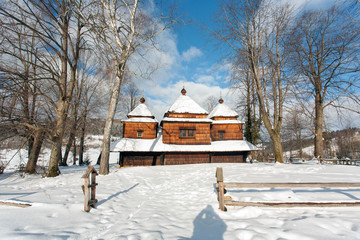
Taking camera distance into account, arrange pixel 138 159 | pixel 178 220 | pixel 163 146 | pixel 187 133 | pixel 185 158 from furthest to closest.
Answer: pixel 187 133 → pixel 185 158 → pixel 163 146 → pixel 138 159 → pixel 178 220

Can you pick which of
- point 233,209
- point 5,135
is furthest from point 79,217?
point 5,135

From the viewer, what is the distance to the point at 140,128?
19.5 metres

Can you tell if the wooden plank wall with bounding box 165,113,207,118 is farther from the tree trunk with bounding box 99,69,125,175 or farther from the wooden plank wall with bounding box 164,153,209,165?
the tree trunk with bounding box 99,69,125,175

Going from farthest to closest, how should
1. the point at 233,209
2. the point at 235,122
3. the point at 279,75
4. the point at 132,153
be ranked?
the point at 235,122 → the point at 132,153 → the point at 279,75 → the point at 233,209

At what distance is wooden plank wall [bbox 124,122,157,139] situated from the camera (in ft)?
63.0

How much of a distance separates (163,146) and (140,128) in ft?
12.7

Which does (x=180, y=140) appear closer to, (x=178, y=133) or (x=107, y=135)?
(x=178, y=133)

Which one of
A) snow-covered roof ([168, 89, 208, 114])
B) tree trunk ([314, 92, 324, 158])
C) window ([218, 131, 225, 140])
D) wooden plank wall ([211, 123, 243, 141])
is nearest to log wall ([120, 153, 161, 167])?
snow-covered roof ([168, 89, 208, 114])

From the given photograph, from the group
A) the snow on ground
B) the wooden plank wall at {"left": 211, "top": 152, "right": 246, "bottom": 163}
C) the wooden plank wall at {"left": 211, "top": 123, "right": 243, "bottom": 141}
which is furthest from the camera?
the wooden plank wall at {"left": 211, "top": 123, "right": 243, "bottom": 141}

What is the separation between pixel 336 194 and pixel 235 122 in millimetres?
16108

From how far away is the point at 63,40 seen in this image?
11.1 m

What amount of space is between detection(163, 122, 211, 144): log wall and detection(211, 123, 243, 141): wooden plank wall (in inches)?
94.9

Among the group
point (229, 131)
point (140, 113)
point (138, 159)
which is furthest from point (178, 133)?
point (229, 131)

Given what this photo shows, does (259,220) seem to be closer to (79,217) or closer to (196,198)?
(196,198)
